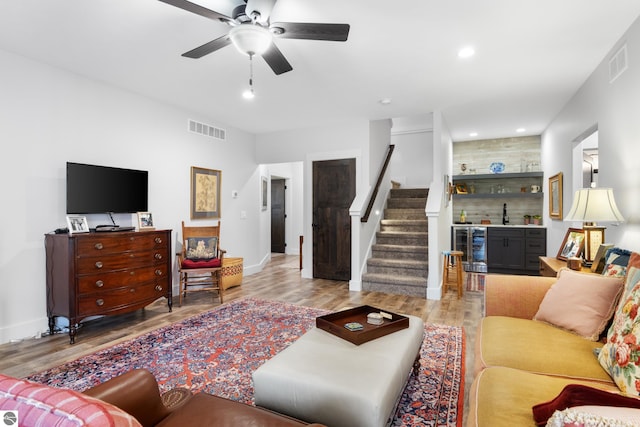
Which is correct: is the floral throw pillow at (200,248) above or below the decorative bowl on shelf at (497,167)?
below

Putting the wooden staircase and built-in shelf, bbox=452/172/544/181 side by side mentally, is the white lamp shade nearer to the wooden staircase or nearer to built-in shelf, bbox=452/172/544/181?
the wooden staircase

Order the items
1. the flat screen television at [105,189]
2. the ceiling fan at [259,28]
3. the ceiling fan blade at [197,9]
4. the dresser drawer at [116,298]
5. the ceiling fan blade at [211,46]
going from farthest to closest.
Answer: the flat screen television at [105,189] → the dresser drawer at [116,298] → the ceiling fan blade at [211,46] → the ceiling fan at [259,28] → the ceiling fan blade at [197,9]

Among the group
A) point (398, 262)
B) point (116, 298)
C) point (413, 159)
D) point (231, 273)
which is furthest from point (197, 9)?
point (413, 159)

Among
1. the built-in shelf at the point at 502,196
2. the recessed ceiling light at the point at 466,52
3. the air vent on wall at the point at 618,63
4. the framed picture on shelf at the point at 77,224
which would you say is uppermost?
the recessed ceiling light at the point at 466,52

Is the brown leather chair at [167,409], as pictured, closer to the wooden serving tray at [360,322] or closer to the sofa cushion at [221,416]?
the sofa cushion at [221,416]

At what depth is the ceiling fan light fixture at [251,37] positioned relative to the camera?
2215 millimetres

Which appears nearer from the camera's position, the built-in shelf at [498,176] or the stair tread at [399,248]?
the stair tread at [399,248]

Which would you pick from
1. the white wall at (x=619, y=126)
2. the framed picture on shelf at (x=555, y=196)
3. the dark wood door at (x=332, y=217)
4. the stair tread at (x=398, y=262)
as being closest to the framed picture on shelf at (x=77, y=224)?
the dark wood door at (x=332, y=217)

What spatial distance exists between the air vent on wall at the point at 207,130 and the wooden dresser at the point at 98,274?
1.97 meters

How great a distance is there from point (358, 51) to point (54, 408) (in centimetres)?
317

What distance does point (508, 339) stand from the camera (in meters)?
1.83

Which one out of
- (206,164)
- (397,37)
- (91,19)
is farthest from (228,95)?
(397,37)

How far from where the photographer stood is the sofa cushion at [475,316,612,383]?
5.00 feet

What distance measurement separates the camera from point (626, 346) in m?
1.36
